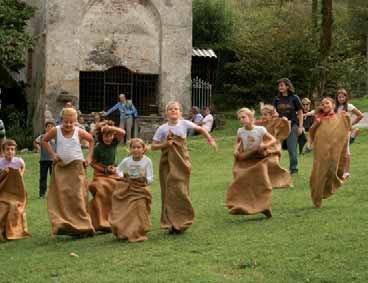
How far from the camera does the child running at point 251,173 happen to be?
12.0 meters

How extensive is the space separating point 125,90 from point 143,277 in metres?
25.3

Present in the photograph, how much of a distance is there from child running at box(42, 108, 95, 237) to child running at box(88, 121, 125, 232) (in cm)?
22

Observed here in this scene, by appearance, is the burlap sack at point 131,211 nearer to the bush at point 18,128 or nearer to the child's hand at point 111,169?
the child's hand at point 111,169

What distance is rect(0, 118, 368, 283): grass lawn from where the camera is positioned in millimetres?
8781

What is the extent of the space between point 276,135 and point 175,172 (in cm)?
496

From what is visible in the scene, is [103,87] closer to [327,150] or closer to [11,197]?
[11,197]

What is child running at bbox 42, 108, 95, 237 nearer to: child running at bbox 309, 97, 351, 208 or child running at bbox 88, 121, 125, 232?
child running at bbox 88, 121, 125, 232

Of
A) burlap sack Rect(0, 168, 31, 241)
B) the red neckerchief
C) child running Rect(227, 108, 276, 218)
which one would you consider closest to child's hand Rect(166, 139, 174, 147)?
Answer: child running Rect(227, 108, 276, 218)

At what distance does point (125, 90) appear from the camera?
33.9 meters

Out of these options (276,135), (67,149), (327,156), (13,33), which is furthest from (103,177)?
Result: (13,33)

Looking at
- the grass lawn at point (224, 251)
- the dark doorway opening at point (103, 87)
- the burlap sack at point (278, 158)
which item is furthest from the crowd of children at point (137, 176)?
the dark doorway opening at point (103, 87)

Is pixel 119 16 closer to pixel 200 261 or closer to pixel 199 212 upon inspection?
pixel 199 212

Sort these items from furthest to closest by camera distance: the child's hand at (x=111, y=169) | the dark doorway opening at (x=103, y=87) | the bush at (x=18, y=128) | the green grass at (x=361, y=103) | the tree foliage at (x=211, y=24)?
1. the tree foliage at (x=211, y=24)
2. the green grass at (x=361, y=103)
3. the dark doorway opening at (x=103, y=87)
4. the bush at (x=18, y=128)
5. the child's hand at (x=111, y=169)

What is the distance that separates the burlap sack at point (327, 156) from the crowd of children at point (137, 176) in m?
0.02
